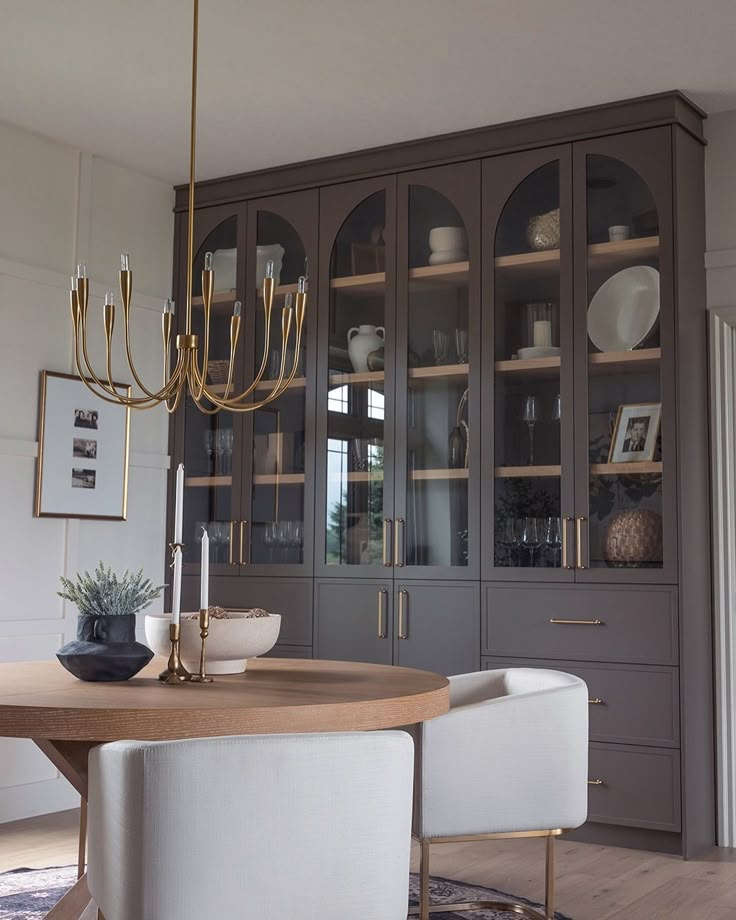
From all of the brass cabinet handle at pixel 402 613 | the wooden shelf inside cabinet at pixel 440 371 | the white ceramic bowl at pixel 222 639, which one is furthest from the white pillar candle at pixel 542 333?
the white ceramic bowl at pixel 222 639

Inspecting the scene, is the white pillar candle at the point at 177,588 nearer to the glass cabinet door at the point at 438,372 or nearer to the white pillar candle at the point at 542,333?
the glass cabinet door at the point at 438,372

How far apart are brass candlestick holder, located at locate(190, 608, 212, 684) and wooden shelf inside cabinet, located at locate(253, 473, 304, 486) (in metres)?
2.00

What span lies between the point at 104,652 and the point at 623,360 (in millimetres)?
2206

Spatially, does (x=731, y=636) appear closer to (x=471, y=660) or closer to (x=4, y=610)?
(x=471, y=660)

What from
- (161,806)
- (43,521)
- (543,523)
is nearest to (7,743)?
(43,521)

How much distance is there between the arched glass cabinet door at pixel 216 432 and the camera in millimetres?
4715

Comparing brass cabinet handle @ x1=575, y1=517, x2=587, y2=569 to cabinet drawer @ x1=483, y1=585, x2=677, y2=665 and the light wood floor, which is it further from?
the light wood floor

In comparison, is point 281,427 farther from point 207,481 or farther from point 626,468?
point 626,468

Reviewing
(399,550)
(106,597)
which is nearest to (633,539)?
(399,550)

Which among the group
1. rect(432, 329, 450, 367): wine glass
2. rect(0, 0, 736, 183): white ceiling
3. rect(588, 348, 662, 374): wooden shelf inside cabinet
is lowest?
rect(588, 348, 662, 374): wooden shelf inside cabinet

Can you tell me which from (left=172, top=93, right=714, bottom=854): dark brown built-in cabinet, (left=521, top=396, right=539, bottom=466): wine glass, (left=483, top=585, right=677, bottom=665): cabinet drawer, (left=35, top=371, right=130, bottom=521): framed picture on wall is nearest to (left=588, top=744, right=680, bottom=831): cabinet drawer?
(left=172, top=93, right=714, bottom=854): dark brown built-in cabinet

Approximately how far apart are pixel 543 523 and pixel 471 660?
57cm

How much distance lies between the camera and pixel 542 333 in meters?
4.11

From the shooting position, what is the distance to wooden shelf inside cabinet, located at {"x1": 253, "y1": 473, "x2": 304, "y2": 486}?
457cm
